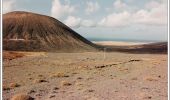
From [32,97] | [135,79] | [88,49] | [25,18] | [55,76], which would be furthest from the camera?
[25,18]

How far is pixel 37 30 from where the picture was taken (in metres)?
63.0

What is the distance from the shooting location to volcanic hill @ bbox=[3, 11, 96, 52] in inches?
2045

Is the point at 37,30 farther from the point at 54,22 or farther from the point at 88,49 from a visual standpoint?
the point at 88,49

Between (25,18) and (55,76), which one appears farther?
(25,18)

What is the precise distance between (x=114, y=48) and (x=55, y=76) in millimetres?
23592

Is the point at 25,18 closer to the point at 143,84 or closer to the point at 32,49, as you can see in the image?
the point at 32,49

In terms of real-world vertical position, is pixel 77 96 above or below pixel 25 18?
below

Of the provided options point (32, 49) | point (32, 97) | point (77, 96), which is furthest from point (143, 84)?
point (32, 49)

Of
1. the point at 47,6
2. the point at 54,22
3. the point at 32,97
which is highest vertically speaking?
the point at 54,22

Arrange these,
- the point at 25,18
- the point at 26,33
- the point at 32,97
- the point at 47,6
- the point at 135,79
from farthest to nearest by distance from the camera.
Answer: the point at 25,18 < the point at 26,33 < the point at 135,79 < the point at 47,6 < the point at 32,97

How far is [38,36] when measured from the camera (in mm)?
59875

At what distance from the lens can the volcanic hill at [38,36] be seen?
51938mm

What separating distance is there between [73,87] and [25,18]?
57064mm

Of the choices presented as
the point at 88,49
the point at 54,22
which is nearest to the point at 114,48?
the point at 88,49
